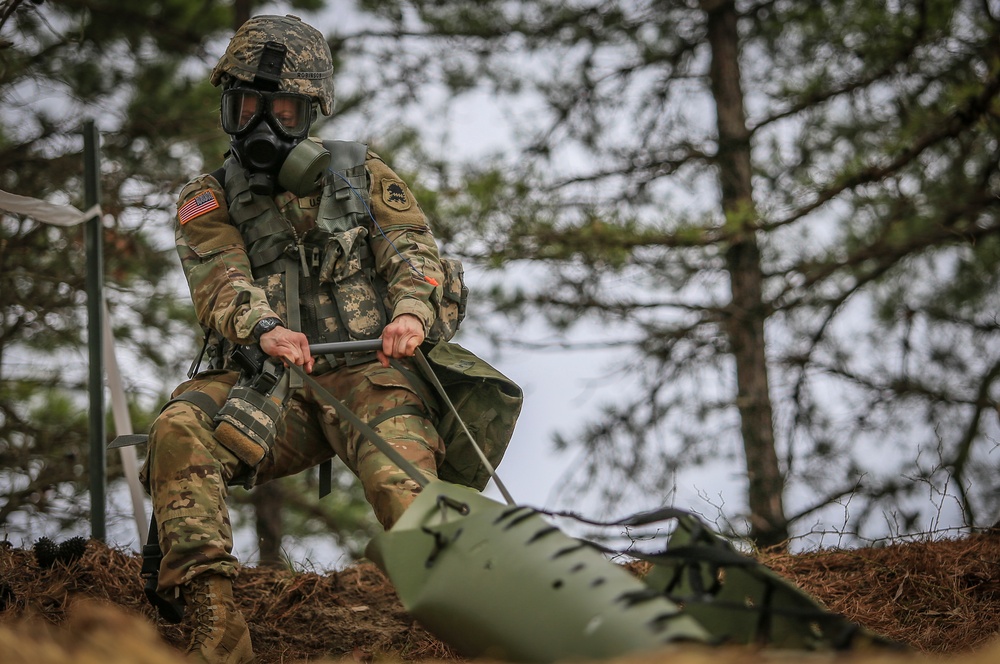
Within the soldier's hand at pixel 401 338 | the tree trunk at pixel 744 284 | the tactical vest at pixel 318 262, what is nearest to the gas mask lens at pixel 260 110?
the tactical vest at pixel 318 262

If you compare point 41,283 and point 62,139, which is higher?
point 62,139

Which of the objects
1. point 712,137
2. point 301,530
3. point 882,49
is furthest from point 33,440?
point 882,49

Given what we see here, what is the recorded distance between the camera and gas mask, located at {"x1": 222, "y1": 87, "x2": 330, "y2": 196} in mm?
3725

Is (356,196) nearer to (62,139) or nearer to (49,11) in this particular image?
(62,139)

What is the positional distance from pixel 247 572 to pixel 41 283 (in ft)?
11.5

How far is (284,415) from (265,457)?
16cm

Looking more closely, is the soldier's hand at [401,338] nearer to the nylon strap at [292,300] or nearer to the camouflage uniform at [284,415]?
the camouflage uniform at [284,415]

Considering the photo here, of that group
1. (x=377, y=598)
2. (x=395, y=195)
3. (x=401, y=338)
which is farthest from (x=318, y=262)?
(x=377, y=598)

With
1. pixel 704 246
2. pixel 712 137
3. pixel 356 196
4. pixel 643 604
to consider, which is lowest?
pixel 643 604

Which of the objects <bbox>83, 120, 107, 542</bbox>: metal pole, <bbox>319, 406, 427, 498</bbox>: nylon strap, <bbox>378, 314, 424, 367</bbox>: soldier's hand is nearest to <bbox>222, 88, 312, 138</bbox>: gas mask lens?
<bbox>378, 314, 424, 367</bbox>: soldier's hand

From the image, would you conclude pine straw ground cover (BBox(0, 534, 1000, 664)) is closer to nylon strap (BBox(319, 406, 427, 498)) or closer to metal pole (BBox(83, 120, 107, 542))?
metal pole (BBox(83, 120, 107, 542))

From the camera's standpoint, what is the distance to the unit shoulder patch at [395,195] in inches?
158

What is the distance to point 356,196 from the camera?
392cm

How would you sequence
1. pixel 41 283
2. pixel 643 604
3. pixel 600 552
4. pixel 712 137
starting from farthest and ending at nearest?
1. pixel 712 137
2. pixel 41 283
3. pixel 600 552
4. pixel 643 604
